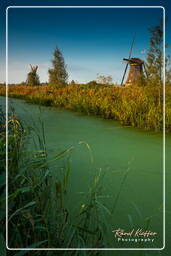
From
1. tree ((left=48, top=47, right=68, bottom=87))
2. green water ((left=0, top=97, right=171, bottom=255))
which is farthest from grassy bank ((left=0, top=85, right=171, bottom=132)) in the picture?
tree ((left=48, top=47, right=68, bottom=87))

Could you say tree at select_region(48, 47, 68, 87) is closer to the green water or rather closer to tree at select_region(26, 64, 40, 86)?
tree at select_region(26, 64, 40, 86)

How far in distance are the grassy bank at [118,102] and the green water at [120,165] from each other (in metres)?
0.23

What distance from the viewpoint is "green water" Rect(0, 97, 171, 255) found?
1.35 m

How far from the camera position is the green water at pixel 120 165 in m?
1.35

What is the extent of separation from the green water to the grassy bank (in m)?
0.23

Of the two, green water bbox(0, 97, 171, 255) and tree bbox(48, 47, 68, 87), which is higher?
tree bbox(48, 47, 68, 87)

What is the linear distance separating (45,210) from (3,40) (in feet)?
2.82

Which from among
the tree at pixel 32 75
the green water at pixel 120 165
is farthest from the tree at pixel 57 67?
the green water at pixel 120 165

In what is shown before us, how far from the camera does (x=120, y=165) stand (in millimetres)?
2078

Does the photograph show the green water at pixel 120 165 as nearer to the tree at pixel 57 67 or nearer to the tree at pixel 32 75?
the tree at pixel 32 75

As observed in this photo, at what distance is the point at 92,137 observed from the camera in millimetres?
2992

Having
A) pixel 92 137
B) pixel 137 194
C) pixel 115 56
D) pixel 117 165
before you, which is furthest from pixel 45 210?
pixel 92 137

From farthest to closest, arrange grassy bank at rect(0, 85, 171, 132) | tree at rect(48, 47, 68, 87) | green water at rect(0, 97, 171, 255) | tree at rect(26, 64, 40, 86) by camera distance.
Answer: grassy bank at rect(0, 85, 171, 132)
tree at rect(48, 47, 68, 87)
tree at rect(26, 64, 40, 86)
green water at rect(0, 97, 171, 255)

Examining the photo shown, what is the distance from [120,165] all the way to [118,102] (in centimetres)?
277
